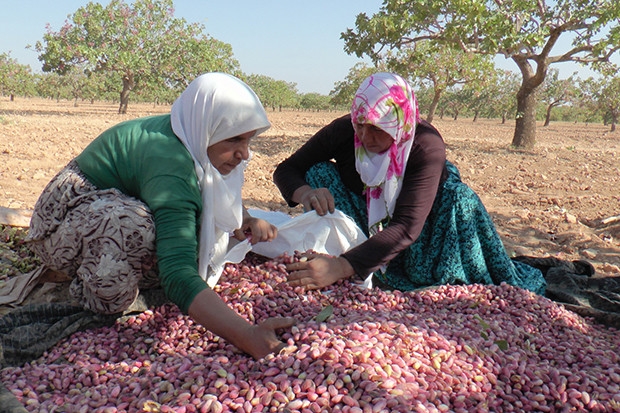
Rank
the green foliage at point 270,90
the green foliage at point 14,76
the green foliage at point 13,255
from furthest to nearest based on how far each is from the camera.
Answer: the green foliage at point 270,90 < the green foliage at point 14,76 < the green foliage at point 13,255

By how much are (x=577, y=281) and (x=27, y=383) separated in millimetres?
2937

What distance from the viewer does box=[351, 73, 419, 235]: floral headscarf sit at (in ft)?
8.72

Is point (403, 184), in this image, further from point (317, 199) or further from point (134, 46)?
point (134, 46)

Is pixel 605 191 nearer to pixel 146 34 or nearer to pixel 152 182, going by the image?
pixel 152 182

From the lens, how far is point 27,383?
5.91ft

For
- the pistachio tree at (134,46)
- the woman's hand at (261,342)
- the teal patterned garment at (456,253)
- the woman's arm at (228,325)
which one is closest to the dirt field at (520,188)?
the teal patterned garment at (456,253)

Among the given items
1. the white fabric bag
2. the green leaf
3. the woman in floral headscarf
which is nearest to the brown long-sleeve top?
the woman in floral headscarf

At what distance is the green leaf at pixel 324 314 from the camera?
6.77 feet

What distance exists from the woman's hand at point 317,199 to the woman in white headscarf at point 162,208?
1.94ft

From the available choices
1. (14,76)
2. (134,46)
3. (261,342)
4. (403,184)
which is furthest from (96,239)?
(14,76)

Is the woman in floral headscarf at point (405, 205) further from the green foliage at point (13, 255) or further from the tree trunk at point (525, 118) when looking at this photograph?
the tree trunk at point (525, 118)

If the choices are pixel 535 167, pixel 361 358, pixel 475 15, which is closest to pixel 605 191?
pixel 535 167

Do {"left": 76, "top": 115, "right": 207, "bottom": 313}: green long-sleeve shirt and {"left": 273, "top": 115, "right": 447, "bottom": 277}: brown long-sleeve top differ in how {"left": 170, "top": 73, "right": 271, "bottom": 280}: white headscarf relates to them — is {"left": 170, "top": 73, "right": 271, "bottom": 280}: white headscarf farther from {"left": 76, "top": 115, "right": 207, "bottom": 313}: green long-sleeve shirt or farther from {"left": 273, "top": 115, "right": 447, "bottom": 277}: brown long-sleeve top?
{"left": 273, "top": 115, "right": 447, "bottom": 277}: brown long-sleeve top

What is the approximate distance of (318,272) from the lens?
7.88ft
